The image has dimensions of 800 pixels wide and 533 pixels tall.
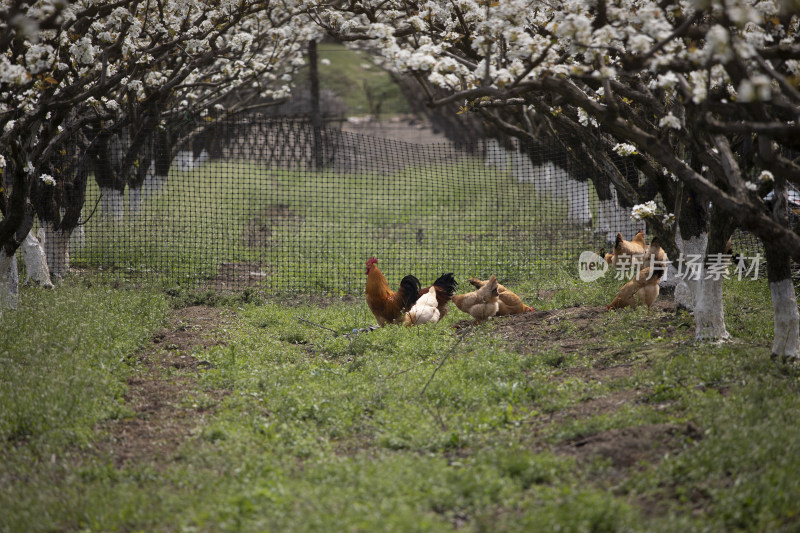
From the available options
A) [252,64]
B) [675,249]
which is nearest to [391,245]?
[252,64]

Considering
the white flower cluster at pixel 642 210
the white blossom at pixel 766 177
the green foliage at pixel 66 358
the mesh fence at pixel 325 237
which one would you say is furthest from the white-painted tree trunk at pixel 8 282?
the white blossom at pixel 766 177

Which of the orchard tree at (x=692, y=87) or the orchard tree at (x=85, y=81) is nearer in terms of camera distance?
→ the orchard tree at (x=692, y=87)

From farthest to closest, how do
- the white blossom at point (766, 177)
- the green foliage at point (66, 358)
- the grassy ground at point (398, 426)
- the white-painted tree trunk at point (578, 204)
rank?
the white-painted tree trunk at point (578, 204) → the white blossom at point (766, 177) → the green foliage at point (66, 358) → the grassy ground at point (398, 426)

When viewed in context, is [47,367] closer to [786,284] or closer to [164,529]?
[164,529]

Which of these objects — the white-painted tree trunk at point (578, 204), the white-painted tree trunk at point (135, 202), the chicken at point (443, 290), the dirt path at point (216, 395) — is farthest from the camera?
the white-painted tree trunk at point (578, 204)

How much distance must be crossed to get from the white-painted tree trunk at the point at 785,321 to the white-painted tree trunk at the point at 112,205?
1110 cm

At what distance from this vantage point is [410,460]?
4531 millimetres

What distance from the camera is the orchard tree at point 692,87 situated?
4.37 m

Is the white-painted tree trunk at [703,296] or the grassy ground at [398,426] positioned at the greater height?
the white-painted tree trunk at [703,296]

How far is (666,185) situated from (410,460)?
14.2ft

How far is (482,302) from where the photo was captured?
848 centimetres

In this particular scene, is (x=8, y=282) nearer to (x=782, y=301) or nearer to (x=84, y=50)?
(x=84, y=50)

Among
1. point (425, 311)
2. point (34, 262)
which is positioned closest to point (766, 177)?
point (425, 311)

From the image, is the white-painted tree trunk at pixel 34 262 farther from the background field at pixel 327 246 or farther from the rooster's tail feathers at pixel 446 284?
the rooster's tail feathers at pixel 446 284
